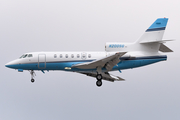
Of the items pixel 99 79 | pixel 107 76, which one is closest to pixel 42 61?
pixel 99 79

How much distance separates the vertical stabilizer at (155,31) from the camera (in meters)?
35.9

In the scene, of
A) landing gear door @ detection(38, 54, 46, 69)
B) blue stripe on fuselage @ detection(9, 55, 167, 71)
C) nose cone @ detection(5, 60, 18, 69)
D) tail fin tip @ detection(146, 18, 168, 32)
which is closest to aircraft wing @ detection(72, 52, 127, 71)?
blue stripe on fuselage @ detection(9, 55, 167, 71)

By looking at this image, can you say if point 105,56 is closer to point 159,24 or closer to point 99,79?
point 99,79

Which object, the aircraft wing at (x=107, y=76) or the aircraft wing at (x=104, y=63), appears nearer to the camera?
the aircraft wing at (x=104, y=63)

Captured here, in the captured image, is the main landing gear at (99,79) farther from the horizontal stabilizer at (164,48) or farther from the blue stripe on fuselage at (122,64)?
the horizontal stabilizer at (164,48)

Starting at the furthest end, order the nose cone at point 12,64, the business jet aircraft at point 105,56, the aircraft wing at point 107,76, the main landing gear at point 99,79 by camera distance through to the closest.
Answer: the aircraft wing at point 107,76 → the nose cone at point 12,64 → the main landing gear at point 99,79 → the business jet aircraft at point 105,56

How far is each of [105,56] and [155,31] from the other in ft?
21.5

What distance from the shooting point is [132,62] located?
35.5 meters

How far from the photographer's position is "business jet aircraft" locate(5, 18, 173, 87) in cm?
3525

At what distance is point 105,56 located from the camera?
35.5 metres

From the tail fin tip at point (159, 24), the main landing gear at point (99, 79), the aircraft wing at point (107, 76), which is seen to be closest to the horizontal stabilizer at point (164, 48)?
the tail fin tip at point (159, 24)

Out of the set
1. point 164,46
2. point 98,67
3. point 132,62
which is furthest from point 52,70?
point 164,46

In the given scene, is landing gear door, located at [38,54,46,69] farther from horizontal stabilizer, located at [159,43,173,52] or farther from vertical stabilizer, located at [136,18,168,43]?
horizontal stabilizer, located at [159,43,173,52]

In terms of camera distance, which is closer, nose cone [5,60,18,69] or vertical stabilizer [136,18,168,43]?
nose cone [5,60,18,69]
